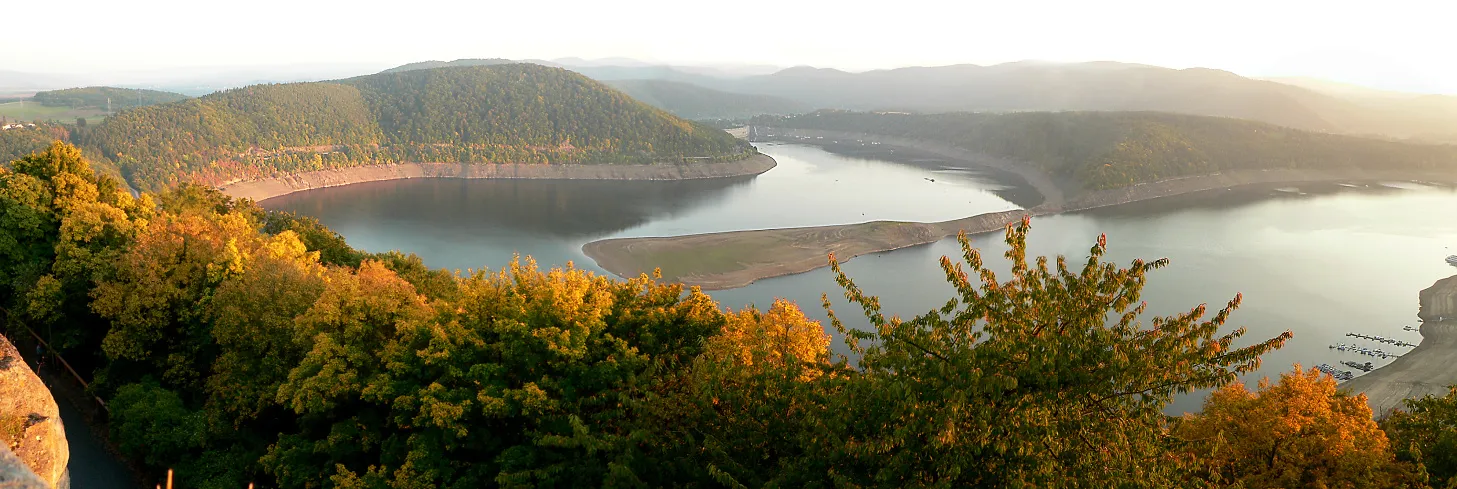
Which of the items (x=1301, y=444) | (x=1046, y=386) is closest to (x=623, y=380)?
(x=1046, y=386)

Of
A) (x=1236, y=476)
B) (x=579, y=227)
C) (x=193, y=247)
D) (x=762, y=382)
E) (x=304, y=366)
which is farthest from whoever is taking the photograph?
(x=579, y=227)

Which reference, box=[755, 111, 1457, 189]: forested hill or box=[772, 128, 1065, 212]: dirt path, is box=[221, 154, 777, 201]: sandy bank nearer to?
box=[772, 128, 1065, 212]: dirt path

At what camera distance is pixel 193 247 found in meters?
24.0

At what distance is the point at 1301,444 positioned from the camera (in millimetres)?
11828

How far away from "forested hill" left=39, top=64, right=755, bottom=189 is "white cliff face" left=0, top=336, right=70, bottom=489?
101 meters

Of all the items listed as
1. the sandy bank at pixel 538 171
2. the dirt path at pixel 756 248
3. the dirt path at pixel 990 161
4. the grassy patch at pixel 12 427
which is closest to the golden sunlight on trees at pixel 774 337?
the grassy patch at pixel 12 427

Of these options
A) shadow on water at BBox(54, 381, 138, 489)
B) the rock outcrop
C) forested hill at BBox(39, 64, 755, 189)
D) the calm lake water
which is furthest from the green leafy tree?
forested hill at BBox(39, 64, 755, 189)

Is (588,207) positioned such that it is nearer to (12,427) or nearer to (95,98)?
(12,427)

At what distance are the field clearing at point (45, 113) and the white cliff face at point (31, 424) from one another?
155 meters

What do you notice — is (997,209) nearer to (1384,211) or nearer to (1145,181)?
(1145,181)

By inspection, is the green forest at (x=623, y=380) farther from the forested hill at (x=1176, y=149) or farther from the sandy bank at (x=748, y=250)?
the forested hill at (x=1176, y=149)

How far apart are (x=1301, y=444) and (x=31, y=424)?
57.3 feet

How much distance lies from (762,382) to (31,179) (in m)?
29.7

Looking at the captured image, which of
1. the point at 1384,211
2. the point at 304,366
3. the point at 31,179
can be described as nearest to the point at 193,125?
the point at 31,179
